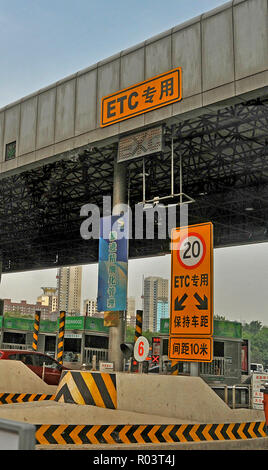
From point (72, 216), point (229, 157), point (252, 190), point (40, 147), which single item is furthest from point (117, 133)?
point (72, 216)

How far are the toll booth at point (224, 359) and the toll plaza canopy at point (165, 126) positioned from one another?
26.3 feet

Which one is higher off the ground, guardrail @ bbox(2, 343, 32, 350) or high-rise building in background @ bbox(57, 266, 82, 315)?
high-rise building in background @ bbox(57, 266, 82, 315)

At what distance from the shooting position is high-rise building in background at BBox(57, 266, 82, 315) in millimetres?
179125

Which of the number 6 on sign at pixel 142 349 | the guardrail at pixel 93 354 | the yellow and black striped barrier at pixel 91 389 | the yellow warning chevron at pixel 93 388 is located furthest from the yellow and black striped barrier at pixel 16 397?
the guardrail at pixel 93 354

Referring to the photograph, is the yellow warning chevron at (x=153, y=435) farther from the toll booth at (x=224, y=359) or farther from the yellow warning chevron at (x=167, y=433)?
the toll booth at (x=224, y=359)

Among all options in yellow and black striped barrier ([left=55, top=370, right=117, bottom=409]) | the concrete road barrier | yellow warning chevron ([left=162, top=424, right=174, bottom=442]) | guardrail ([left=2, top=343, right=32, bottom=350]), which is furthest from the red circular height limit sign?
guardrail ([left=2, top=343, right=32, bottom=350])

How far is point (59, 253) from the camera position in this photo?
4888cm

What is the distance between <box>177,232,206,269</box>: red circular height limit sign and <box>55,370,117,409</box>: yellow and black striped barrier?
103 inches

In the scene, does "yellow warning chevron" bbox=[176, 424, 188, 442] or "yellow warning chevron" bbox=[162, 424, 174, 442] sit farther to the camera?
"yellow warning chevron" bbox=[176, 424, 188, 442]

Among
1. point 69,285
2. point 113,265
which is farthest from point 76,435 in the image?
point 69,285

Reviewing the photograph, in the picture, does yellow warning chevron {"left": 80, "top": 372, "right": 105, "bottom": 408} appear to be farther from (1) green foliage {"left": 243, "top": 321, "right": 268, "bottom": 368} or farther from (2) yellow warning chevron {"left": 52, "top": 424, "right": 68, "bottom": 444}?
(1) green foliage {"left": 243, "top": 321, "right": 268, "bottom": 368}

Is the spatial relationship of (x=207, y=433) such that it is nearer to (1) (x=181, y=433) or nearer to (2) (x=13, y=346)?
(1) (x=181, y=433)

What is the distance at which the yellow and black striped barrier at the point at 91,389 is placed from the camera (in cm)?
907

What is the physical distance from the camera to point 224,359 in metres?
25.0
